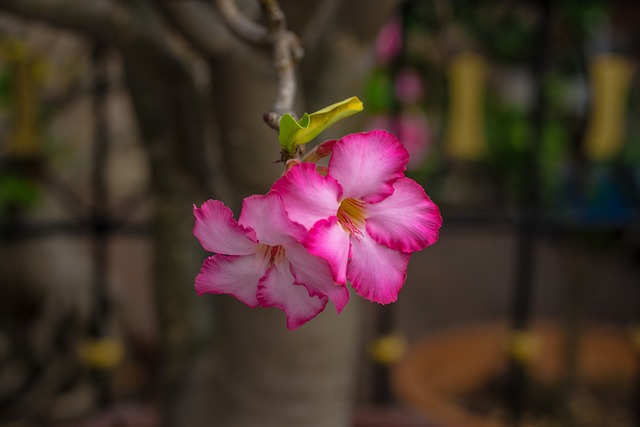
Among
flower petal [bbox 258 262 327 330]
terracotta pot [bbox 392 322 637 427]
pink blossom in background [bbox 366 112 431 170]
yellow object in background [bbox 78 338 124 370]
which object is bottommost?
terracotta pot [bbox 392 322 637 427]

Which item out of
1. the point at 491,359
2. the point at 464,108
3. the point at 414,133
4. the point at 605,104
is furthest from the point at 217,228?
the point at 491,359

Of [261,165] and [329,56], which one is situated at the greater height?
[329,56]

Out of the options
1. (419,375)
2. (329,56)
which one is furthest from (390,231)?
(419,375)

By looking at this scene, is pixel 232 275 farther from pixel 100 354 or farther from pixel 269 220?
pixel 100 354

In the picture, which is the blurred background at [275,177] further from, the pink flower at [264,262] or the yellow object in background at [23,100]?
the pink flower at [264,262]

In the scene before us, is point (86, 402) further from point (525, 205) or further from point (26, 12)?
point (26, 12)

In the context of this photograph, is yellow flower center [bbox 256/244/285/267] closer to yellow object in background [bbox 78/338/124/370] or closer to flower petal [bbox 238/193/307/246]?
flower petal [bbox 238/193/307/246]

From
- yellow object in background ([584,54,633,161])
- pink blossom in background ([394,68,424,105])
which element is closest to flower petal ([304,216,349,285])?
yellow object in background ([584,54,633,161])

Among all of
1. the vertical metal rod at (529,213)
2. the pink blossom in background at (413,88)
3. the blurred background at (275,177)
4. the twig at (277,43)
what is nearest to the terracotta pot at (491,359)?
the blurred background at (275,177)
